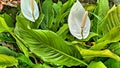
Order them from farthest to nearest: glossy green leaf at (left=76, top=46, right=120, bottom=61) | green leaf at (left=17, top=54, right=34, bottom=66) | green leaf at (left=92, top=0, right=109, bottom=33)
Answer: green leaf at (left=92, top=0, right=109, bottom=33)
green leaf at (left=17, top=54, right=34, bottom=66)
glossy green leaf at (left=76, top=46, right=120, bottom=61)

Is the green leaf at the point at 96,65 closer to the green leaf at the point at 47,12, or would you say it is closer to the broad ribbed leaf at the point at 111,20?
the broad ribbed leaf at the point at 111,20

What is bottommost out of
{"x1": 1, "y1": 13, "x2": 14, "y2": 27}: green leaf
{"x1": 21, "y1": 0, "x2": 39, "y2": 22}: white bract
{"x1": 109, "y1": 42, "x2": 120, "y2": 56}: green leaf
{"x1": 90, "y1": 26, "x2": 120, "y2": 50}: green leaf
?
{"x1": 109, "y1": 42, "x2": 120, "y2": 56}: green leaf

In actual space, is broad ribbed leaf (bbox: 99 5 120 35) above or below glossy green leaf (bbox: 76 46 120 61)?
above

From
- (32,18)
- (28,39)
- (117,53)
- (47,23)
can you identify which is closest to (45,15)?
(47,23)

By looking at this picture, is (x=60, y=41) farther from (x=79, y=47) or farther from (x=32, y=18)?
(x=32, y=18)

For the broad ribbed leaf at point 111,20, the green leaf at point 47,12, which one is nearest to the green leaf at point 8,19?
the green leaf at point 47,12

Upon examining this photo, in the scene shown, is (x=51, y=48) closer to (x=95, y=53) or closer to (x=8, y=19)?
(x=95, y=53)

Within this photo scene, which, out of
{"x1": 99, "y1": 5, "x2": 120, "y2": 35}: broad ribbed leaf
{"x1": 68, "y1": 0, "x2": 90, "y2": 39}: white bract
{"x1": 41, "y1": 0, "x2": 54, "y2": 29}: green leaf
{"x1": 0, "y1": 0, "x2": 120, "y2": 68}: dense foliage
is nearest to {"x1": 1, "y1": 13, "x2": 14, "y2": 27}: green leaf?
{"x1": 0, "y1": 0, "x2": 120, "y2": 68}: dense foliage

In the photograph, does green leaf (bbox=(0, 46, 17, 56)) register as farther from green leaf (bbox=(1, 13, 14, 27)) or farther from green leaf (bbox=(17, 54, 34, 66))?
green leaf (bbox=(1, 13, 14, 27))
